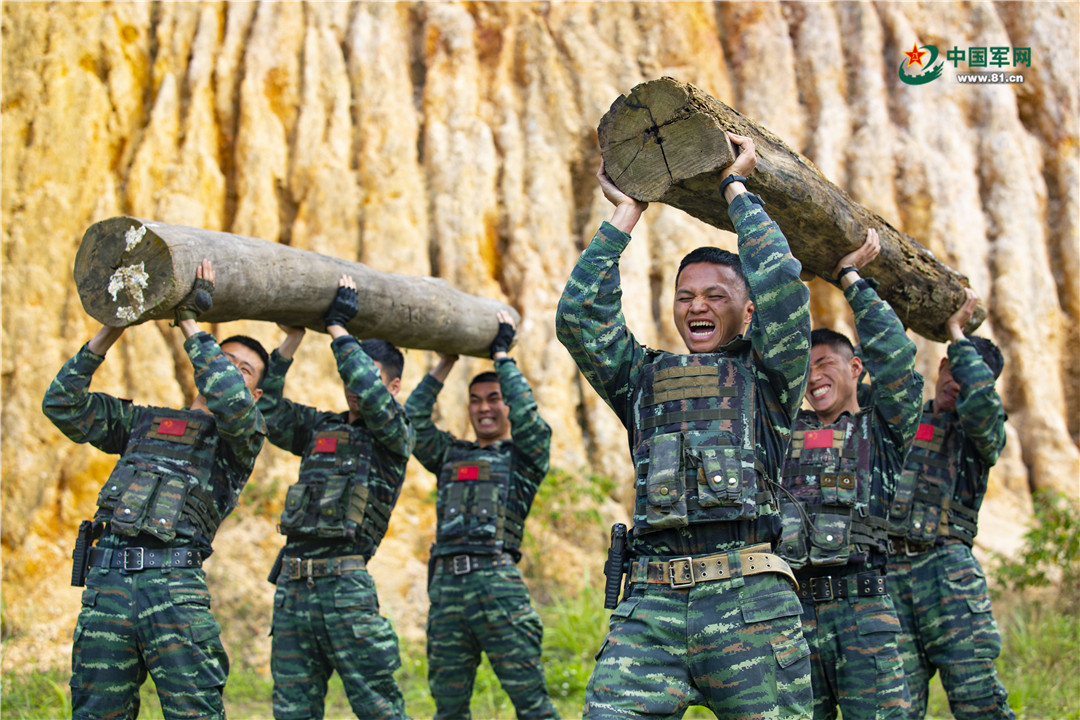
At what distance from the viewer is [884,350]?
3.85m

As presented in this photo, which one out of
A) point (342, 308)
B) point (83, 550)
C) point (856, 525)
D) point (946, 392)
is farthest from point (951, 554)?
point (83, 550)

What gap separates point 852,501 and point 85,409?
3.71 meters

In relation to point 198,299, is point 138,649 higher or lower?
lower

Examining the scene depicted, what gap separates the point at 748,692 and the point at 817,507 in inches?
64.5

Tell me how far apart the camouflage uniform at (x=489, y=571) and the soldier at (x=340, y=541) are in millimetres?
482

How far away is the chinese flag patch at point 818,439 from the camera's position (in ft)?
12.9

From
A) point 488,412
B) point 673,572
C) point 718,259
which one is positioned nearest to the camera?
point 673,572

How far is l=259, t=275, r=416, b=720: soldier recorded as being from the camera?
4.22 meters

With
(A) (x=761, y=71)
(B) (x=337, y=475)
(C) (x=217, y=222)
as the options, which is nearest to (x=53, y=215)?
(C) (x=217, y=222)

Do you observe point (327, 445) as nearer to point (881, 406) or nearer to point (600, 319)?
point (600, 319)

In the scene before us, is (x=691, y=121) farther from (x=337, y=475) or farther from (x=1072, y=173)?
(x=1072, y=173)

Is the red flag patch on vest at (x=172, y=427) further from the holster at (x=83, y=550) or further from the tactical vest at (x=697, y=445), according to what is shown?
the tactical vest at (x=697, y=445)

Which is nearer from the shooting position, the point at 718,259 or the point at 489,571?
the point at 718,259

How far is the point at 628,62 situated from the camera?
11.1 metres
